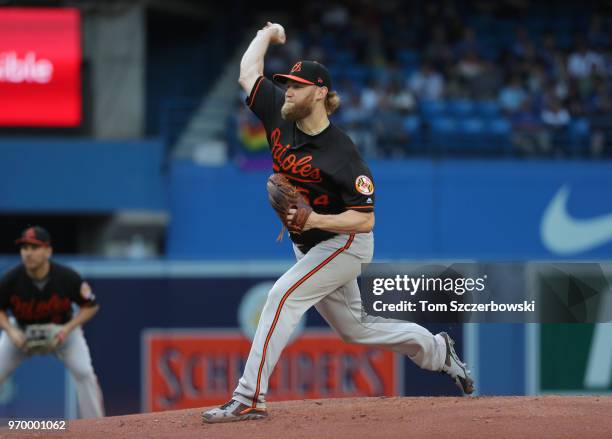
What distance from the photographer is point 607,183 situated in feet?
48.3

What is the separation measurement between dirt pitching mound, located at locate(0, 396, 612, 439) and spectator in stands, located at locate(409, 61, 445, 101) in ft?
30.8

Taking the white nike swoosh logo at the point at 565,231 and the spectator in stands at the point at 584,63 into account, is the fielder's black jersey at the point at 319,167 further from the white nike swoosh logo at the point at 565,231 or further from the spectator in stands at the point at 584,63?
the spectator in stands at the point at 584,63

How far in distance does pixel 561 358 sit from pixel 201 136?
699 cm

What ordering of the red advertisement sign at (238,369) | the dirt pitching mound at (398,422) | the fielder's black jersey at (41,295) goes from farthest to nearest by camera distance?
the red advertisement sign at (238,369) → the fielder's black jersey at (41,295) → the dirt pitching mound at (398,422)

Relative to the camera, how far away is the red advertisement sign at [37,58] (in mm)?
14641

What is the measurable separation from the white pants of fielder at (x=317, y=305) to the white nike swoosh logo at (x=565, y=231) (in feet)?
30.2

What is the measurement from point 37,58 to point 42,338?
7.28m

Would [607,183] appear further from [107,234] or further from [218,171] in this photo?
[107,234]

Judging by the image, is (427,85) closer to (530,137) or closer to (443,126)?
(443,126)

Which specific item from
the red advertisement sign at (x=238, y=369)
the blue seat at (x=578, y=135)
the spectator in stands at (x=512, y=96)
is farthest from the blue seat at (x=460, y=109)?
the red advertisement sign at (x=238, y=369)

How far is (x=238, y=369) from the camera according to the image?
10.5m

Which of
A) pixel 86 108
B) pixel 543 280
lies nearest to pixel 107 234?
pixel 86 108

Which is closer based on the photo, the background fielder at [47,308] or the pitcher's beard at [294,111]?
the pitcher's beard at [294,111]

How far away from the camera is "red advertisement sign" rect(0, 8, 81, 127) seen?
14641mm
